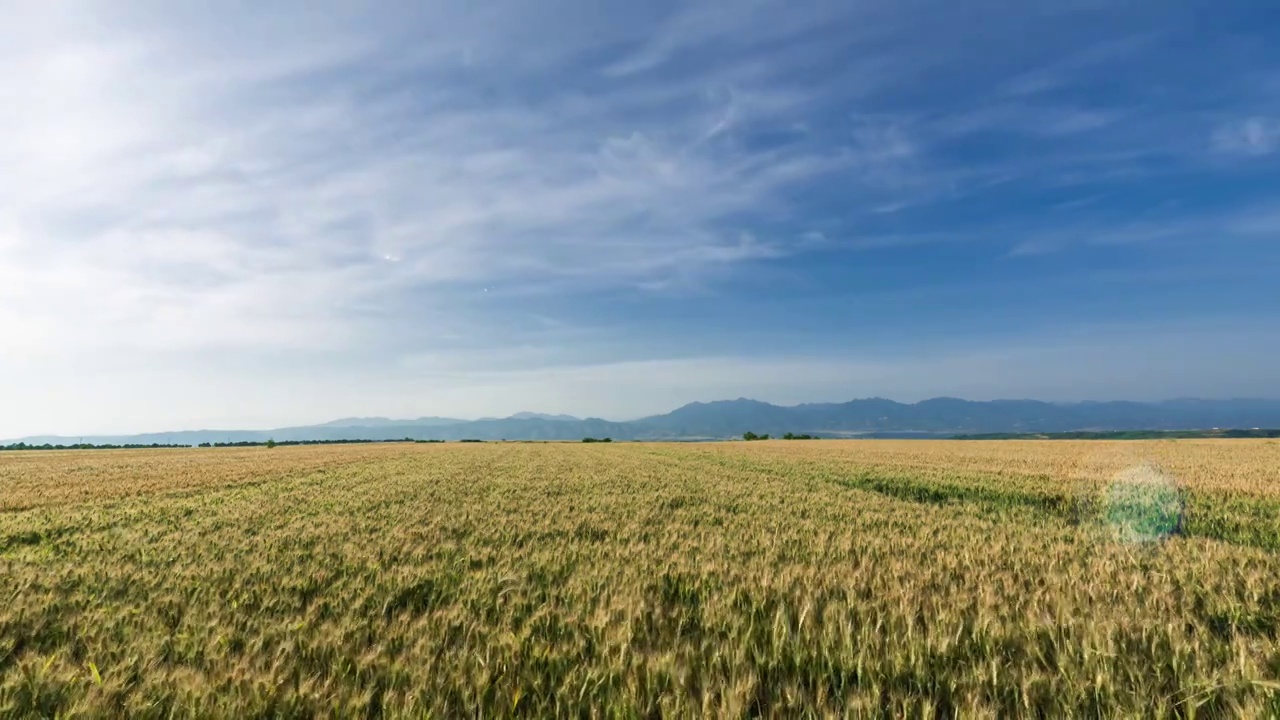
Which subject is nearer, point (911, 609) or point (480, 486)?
point (911, 609)

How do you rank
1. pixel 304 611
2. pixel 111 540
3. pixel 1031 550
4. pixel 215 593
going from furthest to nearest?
pixel 111 540 < pixel 1031 550 < pixel 215 593 < pixel 304 611

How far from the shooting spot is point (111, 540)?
7.06 metres

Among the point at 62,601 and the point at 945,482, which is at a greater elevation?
the point at 62,601

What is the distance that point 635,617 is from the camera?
3.79 m

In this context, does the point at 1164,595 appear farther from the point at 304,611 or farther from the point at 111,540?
the point at 111,540

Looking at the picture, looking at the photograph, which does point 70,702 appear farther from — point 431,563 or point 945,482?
point 945,482

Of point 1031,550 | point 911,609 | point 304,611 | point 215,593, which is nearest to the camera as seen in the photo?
point 911,609

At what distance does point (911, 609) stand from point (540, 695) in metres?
2.77

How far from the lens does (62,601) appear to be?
4.24 meters

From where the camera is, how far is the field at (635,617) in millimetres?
2682

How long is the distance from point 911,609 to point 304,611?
4.74 m

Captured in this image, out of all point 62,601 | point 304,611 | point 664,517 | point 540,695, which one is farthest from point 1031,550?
point 62,601

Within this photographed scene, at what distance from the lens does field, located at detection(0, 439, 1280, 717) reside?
8.80 ft

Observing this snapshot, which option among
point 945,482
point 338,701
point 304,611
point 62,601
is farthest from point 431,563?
point 945,482
